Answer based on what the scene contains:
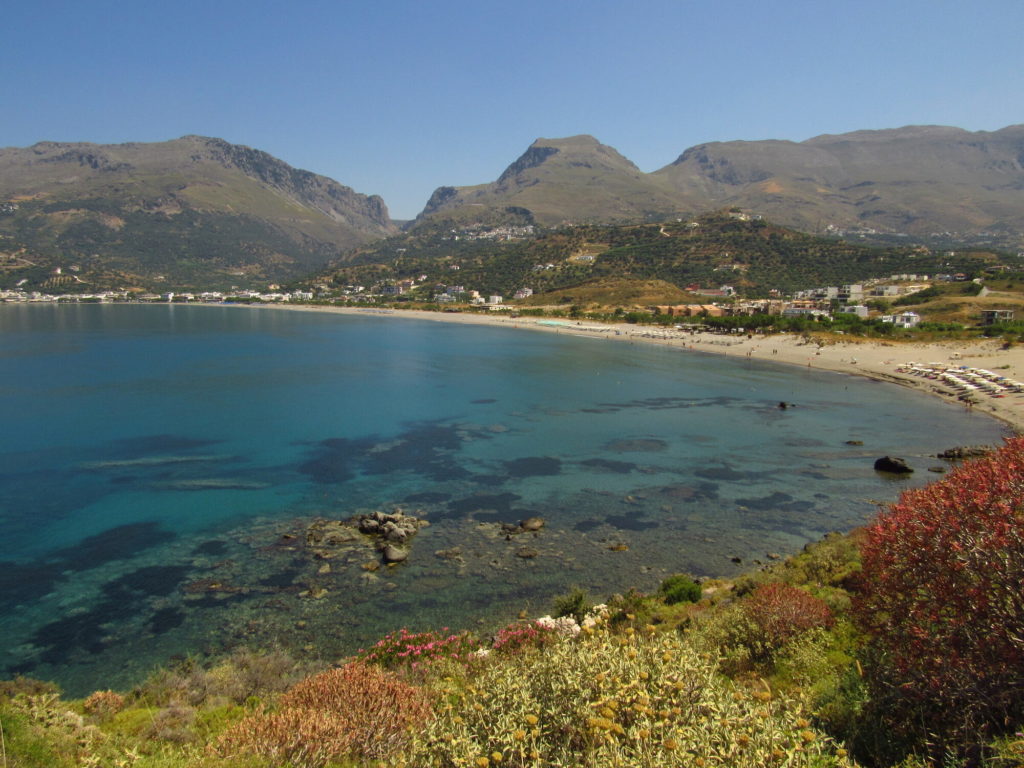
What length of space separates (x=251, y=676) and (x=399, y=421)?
27.2 metres

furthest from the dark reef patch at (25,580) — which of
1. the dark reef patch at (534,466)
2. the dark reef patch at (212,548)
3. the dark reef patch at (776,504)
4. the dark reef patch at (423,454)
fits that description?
the dark reef patch at (776,504)

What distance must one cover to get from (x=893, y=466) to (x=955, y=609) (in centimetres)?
2626

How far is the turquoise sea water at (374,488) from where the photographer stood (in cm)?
1543

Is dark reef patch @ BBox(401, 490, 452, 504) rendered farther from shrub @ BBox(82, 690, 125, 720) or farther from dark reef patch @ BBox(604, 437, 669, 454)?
shrub @ BBox(82, 690, 125, 720)

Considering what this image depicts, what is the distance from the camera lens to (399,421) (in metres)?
37.8

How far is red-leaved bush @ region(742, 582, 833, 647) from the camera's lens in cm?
938

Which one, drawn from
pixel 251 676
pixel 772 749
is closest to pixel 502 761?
pixel 772 749

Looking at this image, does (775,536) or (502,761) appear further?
(775,536)

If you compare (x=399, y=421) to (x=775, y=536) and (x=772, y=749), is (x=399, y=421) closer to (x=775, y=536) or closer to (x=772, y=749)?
(x=775, y=536)

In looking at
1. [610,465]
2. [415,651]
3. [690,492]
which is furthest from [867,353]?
[415,651]

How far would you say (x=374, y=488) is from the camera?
82.5 ft

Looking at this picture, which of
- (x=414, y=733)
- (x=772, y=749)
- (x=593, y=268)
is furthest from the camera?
(x=593, y=268)

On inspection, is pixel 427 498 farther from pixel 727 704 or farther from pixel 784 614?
pixel 727 704

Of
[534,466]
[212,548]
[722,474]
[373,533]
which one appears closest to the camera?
[212,548]
